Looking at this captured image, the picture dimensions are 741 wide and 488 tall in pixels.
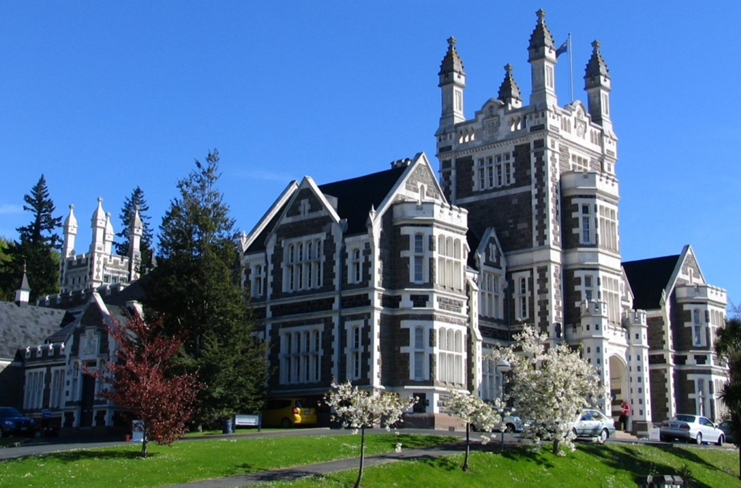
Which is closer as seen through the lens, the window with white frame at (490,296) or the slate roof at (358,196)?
the slate roof at (358,196)

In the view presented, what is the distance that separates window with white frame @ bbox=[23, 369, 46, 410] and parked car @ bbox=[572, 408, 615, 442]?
106ft

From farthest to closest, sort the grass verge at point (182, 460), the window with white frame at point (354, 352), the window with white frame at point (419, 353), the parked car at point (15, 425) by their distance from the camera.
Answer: the parked car at point (15, 425), the window with white frame at point (354, 352), the window with white frame at point (419, 353), the grass verge at point (182, 460)

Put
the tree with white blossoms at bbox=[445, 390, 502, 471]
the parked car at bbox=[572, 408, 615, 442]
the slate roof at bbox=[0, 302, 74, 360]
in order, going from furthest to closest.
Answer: the slate roof at bbox=[0, 302, 74, 360], the parked car at bbox=[572, 408, 615, 442], the tree with white blossoms at bbox=[445, 390, 502, 471]

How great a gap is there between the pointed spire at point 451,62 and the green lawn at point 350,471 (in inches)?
1035

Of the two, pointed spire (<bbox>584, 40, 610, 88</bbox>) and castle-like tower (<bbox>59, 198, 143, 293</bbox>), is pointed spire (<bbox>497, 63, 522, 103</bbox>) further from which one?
castle-like tower (<bbox>59, 198, 143, 293</bbox>)

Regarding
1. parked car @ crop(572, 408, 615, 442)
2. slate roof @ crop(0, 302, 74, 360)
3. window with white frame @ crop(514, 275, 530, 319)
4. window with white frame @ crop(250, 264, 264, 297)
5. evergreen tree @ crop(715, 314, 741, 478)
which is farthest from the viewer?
slate roof @ crop(0, 302, 74, 360)

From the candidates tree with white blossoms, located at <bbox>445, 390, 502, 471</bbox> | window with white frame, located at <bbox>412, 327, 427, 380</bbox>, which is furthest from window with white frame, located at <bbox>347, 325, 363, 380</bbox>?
tree with white blossoms, located at <bbox>445, 390, 502, 471</bbox>

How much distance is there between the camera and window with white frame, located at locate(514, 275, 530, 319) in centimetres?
5369

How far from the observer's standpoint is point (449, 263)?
157ft

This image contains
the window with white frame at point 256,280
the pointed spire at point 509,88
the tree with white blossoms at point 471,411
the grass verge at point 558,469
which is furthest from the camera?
the pointed spire at point 509,88

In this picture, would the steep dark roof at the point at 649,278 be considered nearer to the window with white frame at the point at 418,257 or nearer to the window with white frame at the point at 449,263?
the window with white frame at the point at 449,263

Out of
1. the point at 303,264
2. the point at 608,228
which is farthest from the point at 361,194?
the point at 608,228

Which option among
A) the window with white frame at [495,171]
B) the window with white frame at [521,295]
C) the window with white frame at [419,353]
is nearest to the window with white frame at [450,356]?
the window with white frame at [419,353]

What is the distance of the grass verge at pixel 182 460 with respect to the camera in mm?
27609
